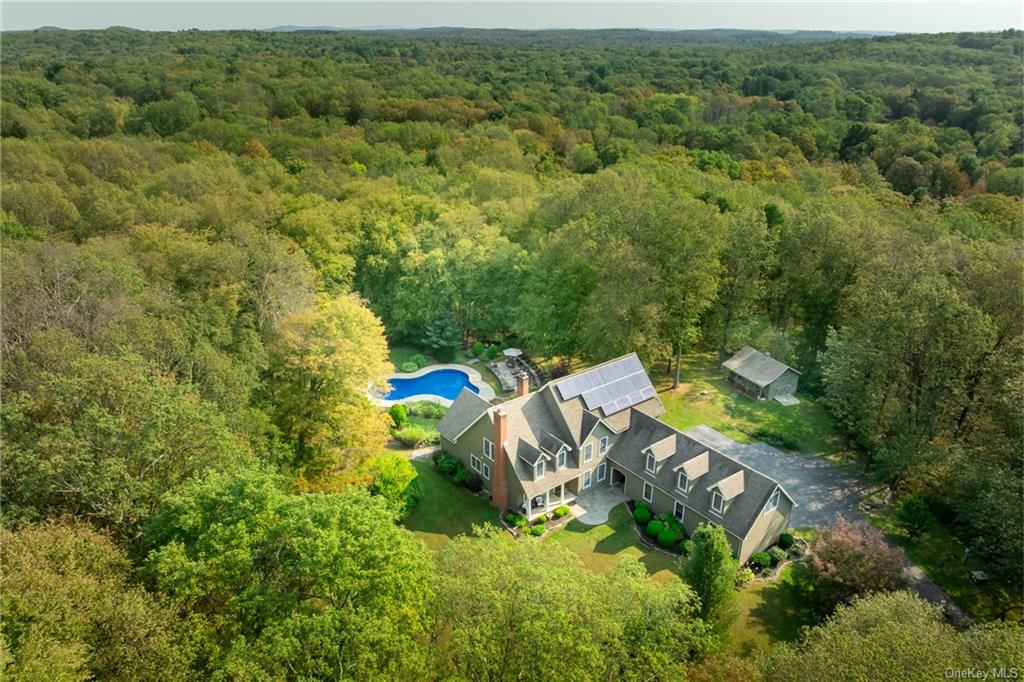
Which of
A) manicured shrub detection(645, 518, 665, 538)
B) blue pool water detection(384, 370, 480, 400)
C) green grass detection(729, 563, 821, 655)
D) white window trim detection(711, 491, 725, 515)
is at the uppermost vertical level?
white window trim detection(711, 491, 725, 515)

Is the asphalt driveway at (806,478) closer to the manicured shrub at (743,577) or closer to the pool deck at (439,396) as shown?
the manicured shrub at (743,577)

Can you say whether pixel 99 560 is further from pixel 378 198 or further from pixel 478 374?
pixel 378 198

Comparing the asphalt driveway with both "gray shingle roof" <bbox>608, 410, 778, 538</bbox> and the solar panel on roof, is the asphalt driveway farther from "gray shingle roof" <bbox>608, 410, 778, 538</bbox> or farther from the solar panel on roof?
the solar panel on roof

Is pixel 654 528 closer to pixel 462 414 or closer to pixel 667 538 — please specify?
pixel 667 538

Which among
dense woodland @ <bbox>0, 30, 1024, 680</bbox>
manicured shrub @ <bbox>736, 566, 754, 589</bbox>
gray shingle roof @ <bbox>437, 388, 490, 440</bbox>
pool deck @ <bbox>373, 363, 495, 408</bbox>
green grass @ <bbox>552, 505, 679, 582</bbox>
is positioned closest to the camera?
dense woodland @ <bbox>0, 30, 1024, 680</bbox>

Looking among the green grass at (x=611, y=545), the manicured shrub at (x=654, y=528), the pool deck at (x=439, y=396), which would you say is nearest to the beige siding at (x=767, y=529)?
the green grass at (x=611, y=545)

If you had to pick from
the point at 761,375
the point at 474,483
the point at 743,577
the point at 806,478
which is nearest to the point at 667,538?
the point at 743,577

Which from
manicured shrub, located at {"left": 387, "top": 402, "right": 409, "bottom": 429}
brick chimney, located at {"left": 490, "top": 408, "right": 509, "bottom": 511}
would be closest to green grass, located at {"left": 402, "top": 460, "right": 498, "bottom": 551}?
brick chimney, located at {"left": 490, "top": 408, "right": 509, "bottom": 511}
